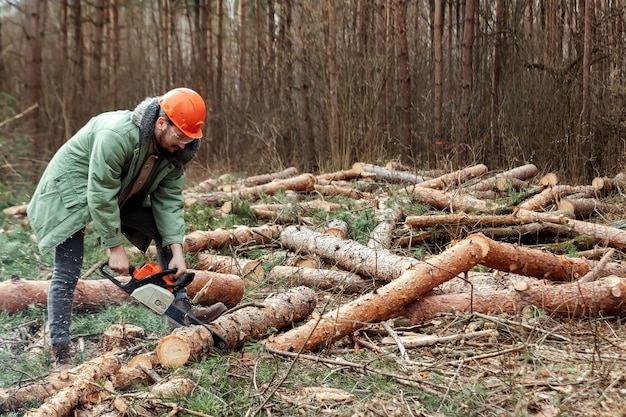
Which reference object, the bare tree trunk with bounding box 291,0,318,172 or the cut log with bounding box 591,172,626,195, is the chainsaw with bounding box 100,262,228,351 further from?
the bare tree trunk with bounding box 291,0,318,172

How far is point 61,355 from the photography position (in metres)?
4.29

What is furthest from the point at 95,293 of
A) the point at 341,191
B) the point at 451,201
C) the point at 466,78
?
the point at 466,78

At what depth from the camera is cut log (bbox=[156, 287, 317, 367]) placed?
400 centimetres

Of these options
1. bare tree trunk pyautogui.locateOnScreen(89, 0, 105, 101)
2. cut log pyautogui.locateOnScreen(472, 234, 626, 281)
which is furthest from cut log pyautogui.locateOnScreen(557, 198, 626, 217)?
bare tree trunk pyautogui.locateOnScreen(89, 0, 105, 101)

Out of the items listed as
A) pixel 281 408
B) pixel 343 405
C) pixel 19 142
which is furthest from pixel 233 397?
pixel 19 142

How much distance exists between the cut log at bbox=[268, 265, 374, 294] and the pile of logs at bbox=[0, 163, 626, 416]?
10mm

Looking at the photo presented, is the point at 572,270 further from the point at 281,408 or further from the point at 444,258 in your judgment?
the point at 281,408

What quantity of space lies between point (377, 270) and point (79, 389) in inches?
105

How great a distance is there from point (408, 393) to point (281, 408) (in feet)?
2.27

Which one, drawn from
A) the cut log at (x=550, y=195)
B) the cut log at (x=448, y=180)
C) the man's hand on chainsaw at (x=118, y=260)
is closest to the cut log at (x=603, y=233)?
the cut log at (x=550, y=195)

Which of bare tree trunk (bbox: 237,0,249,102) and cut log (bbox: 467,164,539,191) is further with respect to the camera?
bare tree trunk (bbox: 237,0,249,102)

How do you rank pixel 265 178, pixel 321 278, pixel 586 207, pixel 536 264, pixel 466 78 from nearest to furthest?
pixel 536 264 < pixel 321 278 < pixel 586 207 < pixel 466 78 < pixel 265 178

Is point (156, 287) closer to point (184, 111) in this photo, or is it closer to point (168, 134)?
point (168, 134)

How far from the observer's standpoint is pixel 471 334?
4.43 metres
